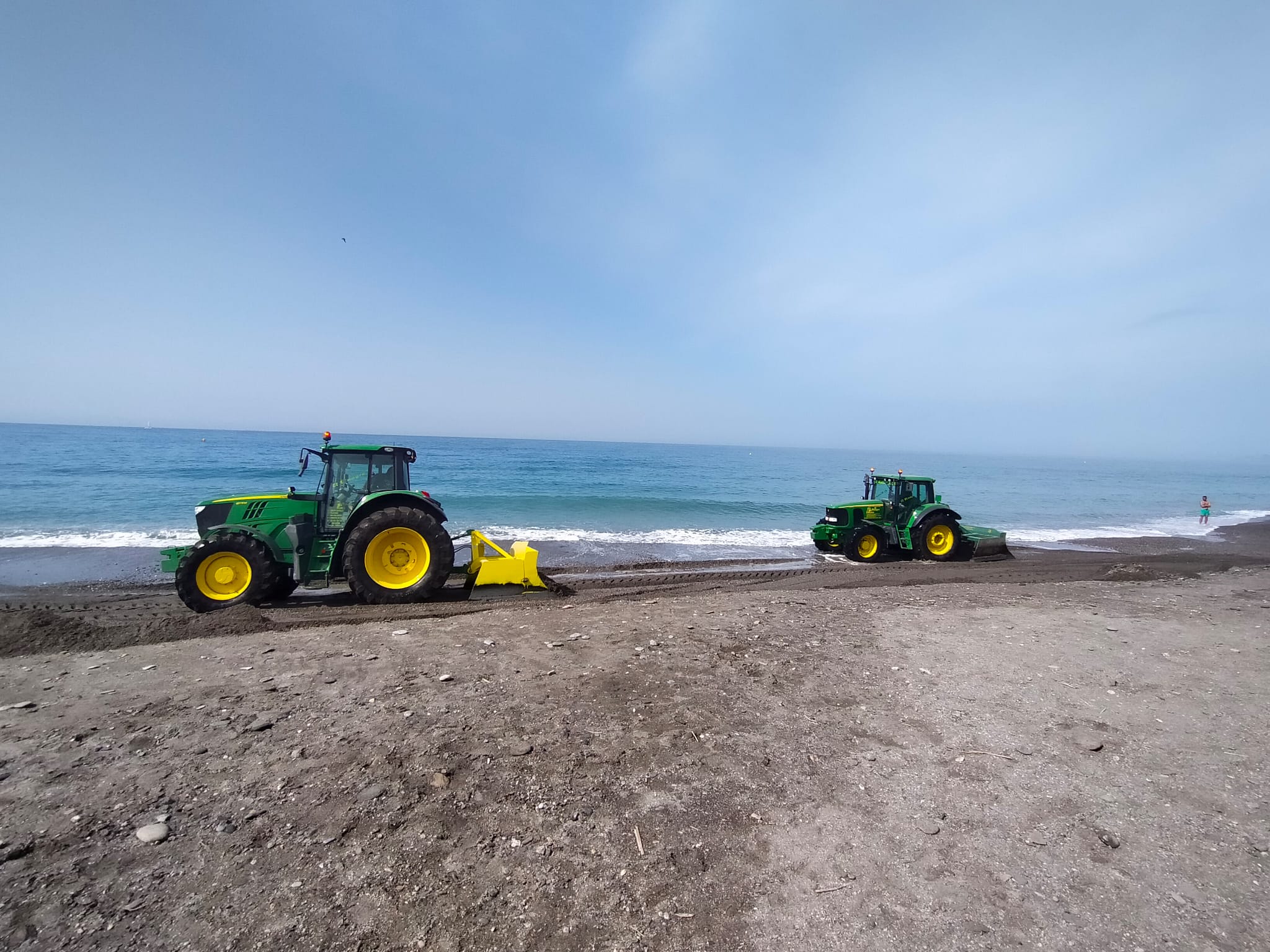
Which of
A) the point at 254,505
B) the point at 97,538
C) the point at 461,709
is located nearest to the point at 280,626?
the point at 254,505

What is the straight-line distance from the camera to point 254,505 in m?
7.28

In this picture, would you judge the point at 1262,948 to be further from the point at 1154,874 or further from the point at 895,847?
the point at 895,847

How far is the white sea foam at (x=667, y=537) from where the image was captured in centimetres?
1493

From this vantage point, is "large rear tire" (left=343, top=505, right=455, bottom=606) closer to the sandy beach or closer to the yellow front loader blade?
the yellow front loader blade

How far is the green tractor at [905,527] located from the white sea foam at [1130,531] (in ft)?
19.4

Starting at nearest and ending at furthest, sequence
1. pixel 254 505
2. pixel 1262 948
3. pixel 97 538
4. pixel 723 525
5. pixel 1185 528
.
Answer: pixel 1262 948 → pixel 254 505 → pixel 97 538 → pixel 723 525 → pixel 1185 528

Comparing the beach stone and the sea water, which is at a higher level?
the sea water

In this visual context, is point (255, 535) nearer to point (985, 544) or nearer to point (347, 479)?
point (347, 479)

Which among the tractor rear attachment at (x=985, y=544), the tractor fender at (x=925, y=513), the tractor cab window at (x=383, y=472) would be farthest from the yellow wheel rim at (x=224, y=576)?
the tractor rear attachment at (x=985, y=544)

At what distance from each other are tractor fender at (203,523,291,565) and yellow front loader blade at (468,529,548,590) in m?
2.38

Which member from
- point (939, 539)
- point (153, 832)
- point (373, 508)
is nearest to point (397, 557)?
point (373, 508)

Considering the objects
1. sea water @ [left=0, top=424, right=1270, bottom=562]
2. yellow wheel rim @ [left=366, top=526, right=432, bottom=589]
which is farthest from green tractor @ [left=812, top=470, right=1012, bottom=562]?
yellow wheel rim @ [left=366, top=526, right=432, bottom=589]

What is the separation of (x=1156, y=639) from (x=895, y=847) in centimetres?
534

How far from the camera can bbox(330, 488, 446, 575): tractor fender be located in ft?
23.9
